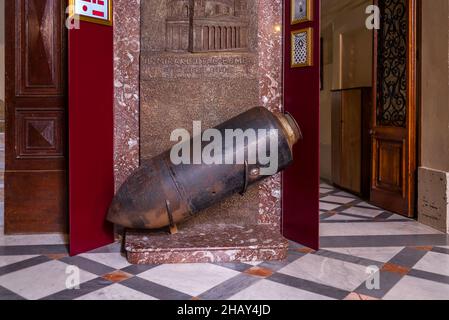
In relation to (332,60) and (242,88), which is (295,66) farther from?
(332,60)

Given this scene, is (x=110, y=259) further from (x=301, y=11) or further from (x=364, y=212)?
(x=364, y=212)

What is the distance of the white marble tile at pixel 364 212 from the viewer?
16.4 ft

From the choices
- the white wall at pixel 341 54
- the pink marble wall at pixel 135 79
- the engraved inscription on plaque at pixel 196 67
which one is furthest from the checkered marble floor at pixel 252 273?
the white wall at pixel 341 54

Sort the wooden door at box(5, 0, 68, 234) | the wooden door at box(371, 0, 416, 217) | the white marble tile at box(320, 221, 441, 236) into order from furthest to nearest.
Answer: the wooden door at box(371, 0, 416, 217) → the white marble tile at box(320, 221, 441, 236) → the wooden door at box(5, 0, 68, 234)

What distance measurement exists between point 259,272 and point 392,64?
131 inches

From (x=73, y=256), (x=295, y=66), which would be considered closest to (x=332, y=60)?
(x=295, y=66)

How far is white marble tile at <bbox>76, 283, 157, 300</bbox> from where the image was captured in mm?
2545

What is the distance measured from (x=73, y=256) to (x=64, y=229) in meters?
0.80

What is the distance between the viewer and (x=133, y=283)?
110 inches

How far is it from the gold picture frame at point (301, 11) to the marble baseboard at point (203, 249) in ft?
5.45

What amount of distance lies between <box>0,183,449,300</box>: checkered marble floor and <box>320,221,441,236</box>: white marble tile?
149mm

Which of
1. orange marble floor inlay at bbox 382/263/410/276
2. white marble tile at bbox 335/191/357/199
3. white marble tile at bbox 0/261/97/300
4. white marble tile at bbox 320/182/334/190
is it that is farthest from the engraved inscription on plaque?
white marble tile at bbox 320/182/334/190

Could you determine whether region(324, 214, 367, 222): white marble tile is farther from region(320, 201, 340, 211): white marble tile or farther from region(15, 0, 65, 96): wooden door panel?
region(15, 0, 65, 96): wooden door panel
